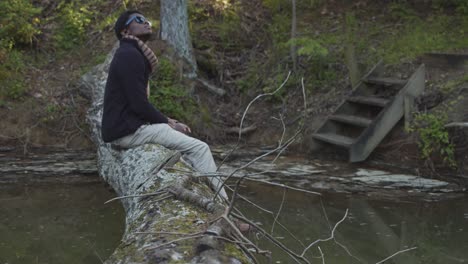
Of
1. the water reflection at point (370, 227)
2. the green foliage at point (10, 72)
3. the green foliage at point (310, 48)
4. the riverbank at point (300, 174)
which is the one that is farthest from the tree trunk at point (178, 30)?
the water reflection at point (370, 227)

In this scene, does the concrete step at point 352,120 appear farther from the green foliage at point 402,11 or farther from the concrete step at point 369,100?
the green foliage at point 402,11

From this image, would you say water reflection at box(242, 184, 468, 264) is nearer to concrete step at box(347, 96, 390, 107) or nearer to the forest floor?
the forest floor

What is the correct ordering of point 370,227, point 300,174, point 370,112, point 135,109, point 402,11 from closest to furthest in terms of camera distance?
1. point 135,109
2. point 370,227
3. point 300,174
4. point 370,112
5. point 402,11

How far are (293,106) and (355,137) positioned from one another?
1.24 m

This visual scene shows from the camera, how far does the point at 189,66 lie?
10.5m

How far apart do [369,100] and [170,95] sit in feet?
9.94

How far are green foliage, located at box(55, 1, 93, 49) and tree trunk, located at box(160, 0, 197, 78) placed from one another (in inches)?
70.6

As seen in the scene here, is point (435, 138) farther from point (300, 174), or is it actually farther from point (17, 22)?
point (17, 22)

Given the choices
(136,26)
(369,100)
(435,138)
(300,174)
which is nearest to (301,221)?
(300,174)

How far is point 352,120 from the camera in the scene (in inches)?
360

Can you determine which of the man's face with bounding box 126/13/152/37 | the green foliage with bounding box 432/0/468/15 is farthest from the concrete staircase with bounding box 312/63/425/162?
the man's face with bounding box 126/13/152/37

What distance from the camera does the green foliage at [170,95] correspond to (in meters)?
9.73

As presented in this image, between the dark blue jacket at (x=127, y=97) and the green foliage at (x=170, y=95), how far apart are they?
3999mm

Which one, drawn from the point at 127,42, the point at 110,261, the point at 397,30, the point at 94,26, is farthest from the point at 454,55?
the point at 110,261
